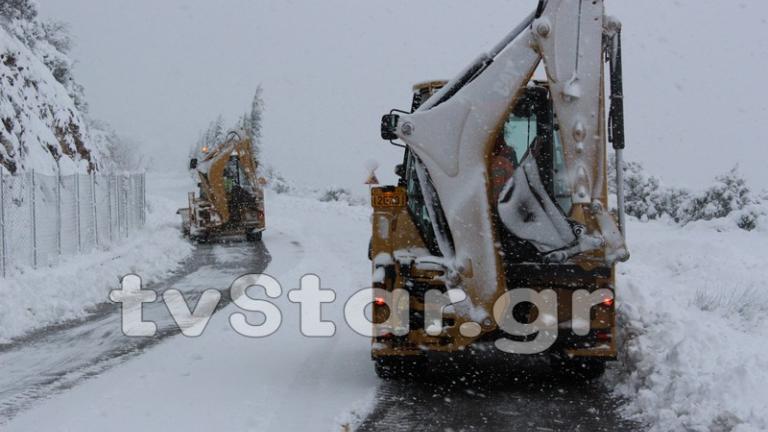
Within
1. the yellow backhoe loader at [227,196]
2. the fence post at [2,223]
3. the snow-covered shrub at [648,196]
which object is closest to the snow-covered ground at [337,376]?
the fence post at [2,223]

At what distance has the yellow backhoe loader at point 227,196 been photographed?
81.9 feet

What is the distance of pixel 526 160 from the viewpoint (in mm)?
6867

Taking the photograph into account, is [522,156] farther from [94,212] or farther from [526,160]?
[94,212]

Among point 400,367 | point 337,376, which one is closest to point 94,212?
point 337,376

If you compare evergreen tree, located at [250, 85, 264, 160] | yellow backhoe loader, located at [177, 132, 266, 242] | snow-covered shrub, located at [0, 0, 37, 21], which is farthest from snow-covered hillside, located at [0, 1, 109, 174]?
evergreen tree, located at [250, 85, 264, 160]

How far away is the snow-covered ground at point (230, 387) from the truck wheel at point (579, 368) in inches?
68.0

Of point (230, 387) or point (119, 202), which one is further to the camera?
point (119, 202)

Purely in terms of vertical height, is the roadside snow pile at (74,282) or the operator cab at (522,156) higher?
the operator cab at (522,156)

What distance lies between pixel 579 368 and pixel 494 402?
0.98 m

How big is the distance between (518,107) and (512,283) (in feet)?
5.40

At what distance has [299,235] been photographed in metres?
26.9

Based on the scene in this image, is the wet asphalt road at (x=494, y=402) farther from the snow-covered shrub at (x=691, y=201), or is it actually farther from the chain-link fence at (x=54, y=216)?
the snow-covered shrub at (x=691, y=201)

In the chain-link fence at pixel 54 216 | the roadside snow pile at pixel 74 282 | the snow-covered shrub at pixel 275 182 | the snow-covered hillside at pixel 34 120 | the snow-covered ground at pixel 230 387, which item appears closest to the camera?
the snow-covered ground at pixel 230 387

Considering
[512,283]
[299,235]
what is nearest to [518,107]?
[512,283]
